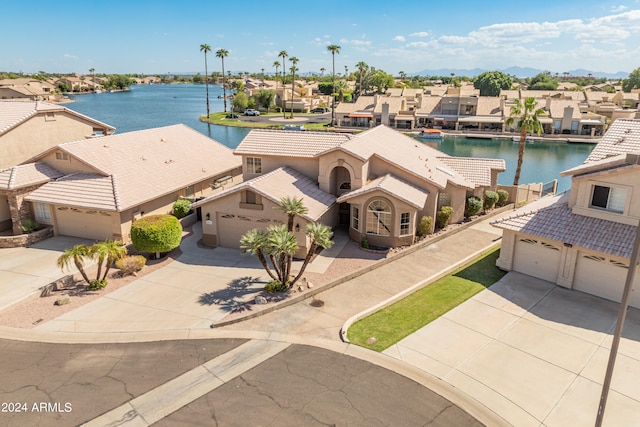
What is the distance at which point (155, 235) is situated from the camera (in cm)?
2569

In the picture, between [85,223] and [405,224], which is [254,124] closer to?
[85,223]

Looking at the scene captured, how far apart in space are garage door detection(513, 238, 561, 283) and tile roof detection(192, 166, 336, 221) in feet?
38.9

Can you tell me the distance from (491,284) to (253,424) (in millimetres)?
15422

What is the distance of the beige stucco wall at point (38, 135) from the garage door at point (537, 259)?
122ft

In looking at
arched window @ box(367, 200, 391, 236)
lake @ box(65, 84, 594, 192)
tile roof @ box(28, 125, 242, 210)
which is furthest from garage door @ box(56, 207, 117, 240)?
lake @ box(65, 84, 594, 192)

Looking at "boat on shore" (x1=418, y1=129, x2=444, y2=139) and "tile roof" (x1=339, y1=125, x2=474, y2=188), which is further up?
"tile roof" (x1=339, y1=125, x2=474, y2=188)

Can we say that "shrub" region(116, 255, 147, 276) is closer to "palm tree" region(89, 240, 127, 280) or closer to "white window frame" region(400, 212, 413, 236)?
"palm tree" region(89, 240, 127, 280)

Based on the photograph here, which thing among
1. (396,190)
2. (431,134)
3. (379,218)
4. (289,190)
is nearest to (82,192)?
(289,190)

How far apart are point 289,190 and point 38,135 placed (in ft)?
76.0

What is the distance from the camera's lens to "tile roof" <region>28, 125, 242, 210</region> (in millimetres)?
30547

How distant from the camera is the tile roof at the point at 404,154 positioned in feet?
97.5

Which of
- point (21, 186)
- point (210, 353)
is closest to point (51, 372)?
point (210, 353)

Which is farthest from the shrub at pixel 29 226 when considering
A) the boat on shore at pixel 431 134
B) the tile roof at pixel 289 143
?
the boat on shore at pixel 431 134

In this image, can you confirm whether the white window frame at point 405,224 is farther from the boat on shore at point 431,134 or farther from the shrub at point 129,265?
the boat on shore at point 431,134
